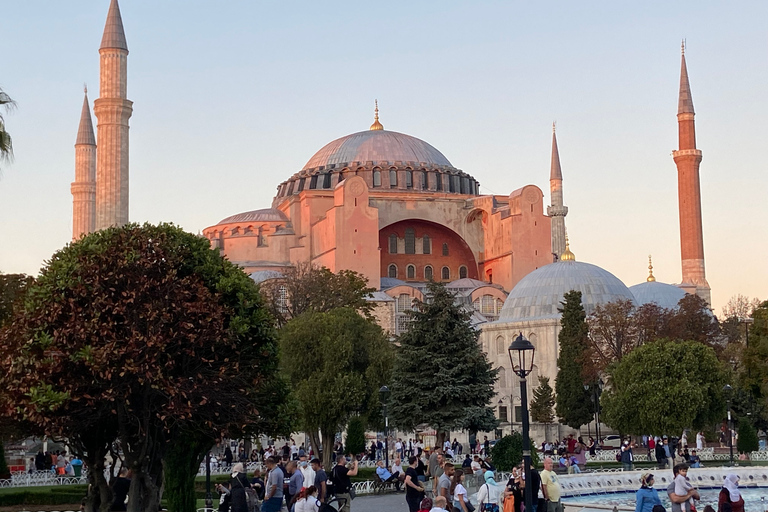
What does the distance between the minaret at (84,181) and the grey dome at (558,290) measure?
21.0 m

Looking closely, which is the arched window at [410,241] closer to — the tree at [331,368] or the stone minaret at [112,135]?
the stone minaret at [112,135]

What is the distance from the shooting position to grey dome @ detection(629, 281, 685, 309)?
50875mm

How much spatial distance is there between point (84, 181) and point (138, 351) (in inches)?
1749

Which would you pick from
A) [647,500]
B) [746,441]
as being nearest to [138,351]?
[647,500]

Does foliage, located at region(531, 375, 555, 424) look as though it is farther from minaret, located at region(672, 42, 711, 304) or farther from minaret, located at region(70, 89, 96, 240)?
minaret, located at region(70, 89, 96, 240)

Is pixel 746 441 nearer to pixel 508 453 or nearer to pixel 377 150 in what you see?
pixel 508 453

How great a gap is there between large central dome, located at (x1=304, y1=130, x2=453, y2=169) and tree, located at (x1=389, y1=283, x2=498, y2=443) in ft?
121

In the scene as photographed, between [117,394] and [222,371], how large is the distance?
1.21 m

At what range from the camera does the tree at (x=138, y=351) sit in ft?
41.8

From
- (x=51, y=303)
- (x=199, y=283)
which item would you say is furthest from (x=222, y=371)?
(x=51, y=303)

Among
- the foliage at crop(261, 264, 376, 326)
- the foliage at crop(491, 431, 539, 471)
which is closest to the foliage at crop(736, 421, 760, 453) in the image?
the foliage at crop(491, 431, 539, 471)

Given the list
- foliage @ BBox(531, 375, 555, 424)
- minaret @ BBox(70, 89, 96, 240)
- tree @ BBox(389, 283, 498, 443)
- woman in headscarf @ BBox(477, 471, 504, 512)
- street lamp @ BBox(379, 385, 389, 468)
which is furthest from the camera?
minaret @ BBox(70, 89, 96, 240)

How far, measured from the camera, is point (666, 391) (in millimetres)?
27812

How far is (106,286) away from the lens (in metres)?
13.1
